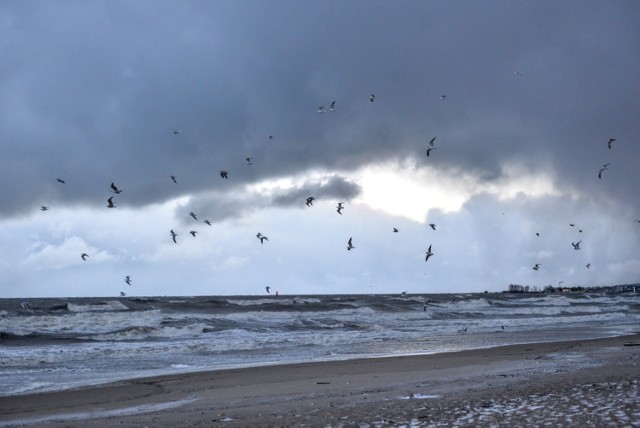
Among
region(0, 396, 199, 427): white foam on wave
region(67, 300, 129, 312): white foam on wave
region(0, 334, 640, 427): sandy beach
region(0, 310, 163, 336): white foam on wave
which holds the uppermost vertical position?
region(67, 300, 129, 312): white foam on wave

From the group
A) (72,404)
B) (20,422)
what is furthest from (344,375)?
(20,422)

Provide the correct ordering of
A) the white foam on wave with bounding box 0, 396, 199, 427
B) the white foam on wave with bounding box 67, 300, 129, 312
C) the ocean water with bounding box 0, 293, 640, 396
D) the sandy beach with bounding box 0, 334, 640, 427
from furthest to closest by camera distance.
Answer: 1. the white foam on wave with bounding box 67, 300, 129, 312
2. the ocean water with bounding box 0, 293, 640, 396
3. the white foam on wave with bounding box 0, 396, 199, 427
4. the sandy beach with bounding box 0, 334, 640, 427

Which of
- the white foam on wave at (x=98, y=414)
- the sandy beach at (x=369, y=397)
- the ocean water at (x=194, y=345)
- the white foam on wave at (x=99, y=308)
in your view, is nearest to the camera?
the sandy beach at (x=369, y=397)

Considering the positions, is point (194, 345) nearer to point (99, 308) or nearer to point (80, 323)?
point (80, 323)

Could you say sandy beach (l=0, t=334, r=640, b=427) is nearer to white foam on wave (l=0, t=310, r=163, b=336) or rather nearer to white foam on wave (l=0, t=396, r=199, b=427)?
white foam on wave (l=0, t=396, r=199, b=427)

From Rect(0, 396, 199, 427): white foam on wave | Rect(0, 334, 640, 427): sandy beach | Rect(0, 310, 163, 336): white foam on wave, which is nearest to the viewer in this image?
Rect(0, 334, 640, 427): sandy beach

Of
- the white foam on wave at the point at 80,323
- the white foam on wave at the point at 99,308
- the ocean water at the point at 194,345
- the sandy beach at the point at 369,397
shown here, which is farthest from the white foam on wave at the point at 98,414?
the white foam on wave at the point at 99,308

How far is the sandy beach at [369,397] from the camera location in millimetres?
11617

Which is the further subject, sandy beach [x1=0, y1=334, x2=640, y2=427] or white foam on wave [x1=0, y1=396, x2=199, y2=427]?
white foam on wave [x1=0, y1=396, x2=199, y2=427]

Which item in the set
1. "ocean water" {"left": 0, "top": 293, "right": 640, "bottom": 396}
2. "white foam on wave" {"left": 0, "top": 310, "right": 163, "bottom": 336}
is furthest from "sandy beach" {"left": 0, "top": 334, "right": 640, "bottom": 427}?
"white foam on wave" {"left": 0, "top": 310, "right": 163, "bottom": 336}

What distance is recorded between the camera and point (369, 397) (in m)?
14.8

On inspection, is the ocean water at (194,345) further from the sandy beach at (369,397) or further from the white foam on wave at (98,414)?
the white foam on wave at (98,414)

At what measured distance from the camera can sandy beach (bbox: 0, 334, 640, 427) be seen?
1162cm

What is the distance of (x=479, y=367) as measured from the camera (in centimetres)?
2147
